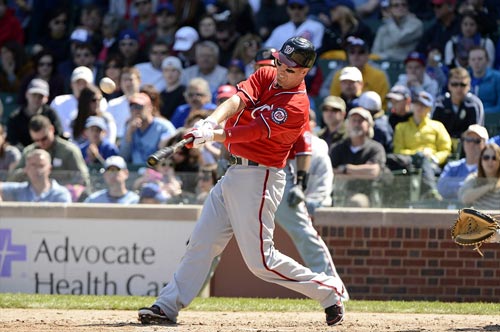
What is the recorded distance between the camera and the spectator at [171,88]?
14.2 m

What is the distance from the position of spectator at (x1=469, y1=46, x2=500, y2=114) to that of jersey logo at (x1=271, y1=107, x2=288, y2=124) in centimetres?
590

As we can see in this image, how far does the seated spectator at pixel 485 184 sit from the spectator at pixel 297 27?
15.0 feet

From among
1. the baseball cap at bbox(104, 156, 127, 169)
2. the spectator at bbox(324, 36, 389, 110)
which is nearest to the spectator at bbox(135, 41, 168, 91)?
the spectator at bbox(324, 36, 389, 110)

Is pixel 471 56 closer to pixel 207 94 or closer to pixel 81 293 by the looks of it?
pixel 207 94

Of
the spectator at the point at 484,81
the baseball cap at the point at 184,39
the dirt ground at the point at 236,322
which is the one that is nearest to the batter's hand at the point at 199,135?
the dirt ground at the point at 236,322

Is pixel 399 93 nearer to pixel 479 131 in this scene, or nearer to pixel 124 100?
pixel 479 131

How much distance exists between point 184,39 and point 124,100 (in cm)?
188

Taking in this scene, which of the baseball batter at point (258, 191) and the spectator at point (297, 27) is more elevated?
the spectator at point (297, 27)

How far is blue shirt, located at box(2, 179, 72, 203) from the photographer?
11.5 m

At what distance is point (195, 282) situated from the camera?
8008mm

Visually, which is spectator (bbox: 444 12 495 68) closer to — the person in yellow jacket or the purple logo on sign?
the person in yellow jacket

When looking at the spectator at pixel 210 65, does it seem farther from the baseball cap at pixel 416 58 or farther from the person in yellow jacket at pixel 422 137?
the person in yellow jacket at pixel 422 137

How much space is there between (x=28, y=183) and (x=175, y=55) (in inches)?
173

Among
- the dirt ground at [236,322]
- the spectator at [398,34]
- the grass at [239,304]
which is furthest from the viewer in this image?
the spectator at [398,34]
